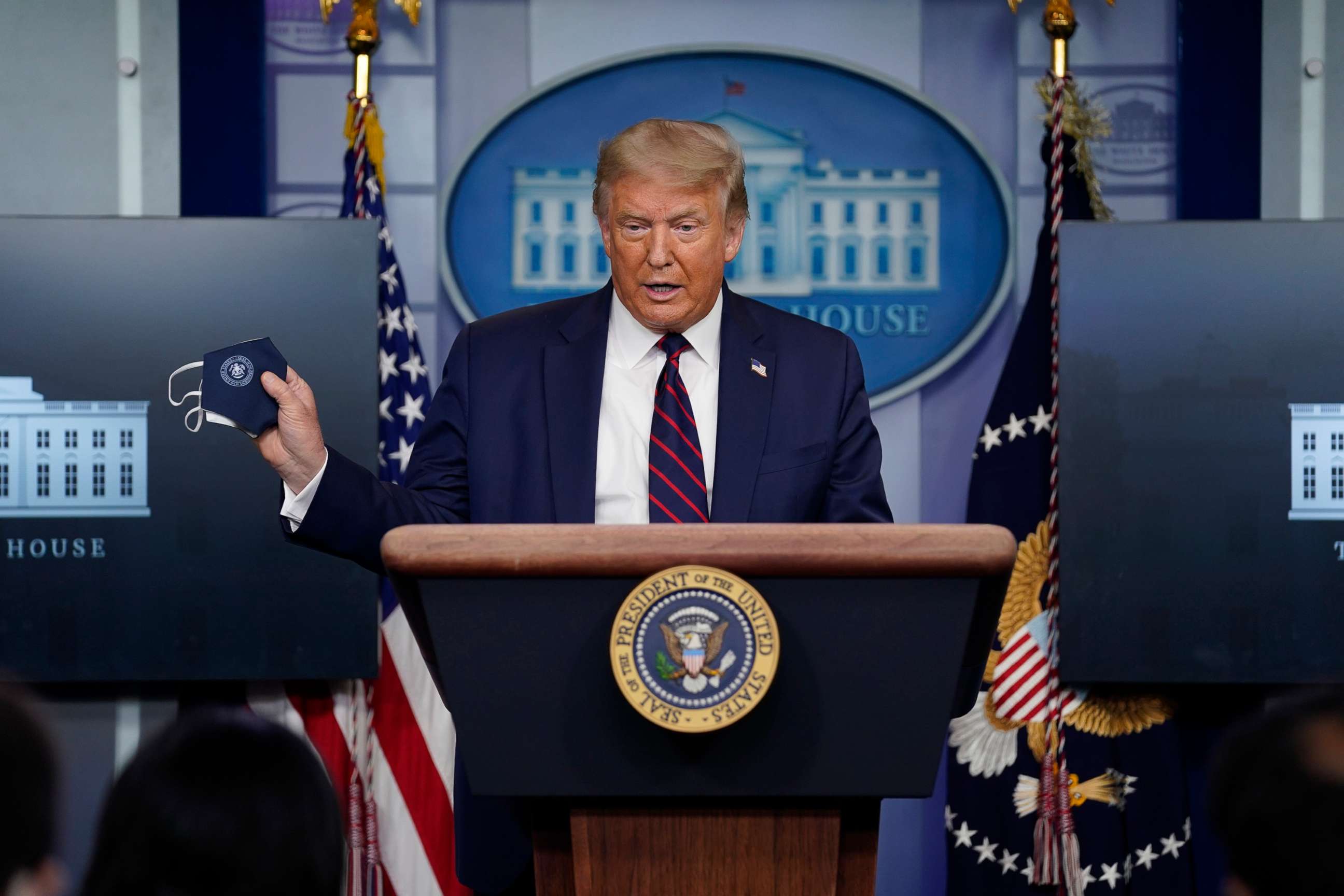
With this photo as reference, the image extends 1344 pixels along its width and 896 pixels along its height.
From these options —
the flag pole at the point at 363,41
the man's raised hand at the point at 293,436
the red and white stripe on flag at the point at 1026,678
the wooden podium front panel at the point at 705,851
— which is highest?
the flag pole at the point at 363,41

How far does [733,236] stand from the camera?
2.09 meters

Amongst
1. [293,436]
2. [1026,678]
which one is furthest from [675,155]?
[1026,678]

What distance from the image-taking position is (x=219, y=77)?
3459mm

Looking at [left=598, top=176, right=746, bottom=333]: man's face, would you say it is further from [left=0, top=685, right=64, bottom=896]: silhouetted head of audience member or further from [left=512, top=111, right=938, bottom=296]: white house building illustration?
[left=512, top=111, right=938, bottom=296]: white house building illustration

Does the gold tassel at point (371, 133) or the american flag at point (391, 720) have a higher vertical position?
the gold tassel at point (371, 133)

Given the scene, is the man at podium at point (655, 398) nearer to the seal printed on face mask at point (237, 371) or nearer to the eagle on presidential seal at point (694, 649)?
the seal printed on face mask at point (237, 371)

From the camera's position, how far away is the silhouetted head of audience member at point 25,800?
3.12ft

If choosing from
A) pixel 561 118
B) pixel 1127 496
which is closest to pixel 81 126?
pixel 561 118

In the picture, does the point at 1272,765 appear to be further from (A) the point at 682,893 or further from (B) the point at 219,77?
(B) the point at 219,77

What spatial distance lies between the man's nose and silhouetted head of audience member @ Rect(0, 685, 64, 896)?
1.14 m

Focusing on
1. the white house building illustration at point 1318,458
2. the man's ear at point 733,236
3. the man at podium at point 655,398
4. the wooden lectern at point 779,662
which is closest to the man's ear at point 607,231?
the man at podium at point 655,398

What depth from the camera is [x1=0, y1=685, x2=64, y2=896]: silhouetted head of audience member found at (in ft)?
3.12

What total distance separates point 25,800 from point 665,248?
47.4 inches

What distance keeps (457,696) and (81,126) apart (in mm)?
2751
